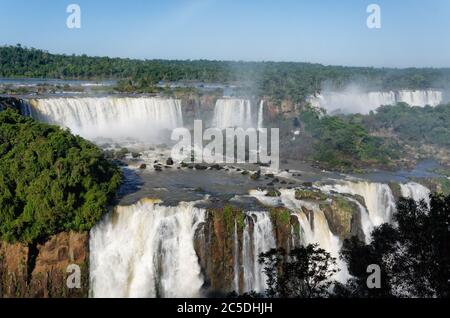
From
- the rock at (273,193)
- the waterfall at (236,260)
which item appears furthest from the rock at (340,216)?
the waterfall at (236,260)

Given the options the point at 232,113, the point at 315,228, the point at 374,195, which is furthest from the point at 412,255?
the point at 232,113

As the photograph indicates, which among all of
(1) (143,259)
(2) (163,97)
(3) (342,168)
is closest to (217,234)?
(1) (143,259)

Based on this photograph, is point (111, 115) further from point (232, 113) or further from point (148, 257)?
point (148, 257)

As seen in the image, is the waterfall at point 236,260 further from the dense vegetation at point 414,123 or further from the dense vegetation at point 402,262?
the dense vegetation at point 414,123

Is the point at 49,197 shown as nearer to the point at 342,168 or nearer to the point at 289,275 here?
the point at 289,275

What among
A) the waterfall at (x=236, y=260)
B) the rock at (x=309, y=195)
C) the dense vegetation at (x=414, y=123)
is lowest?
the waterfall at (x=236, y=260)

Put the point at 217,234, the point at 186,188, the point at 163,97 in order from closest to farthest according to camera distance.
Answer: the point at 217,234, the point at 186,188, the point at 163,97

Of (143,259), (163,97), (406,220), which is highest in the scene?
(163,97)
